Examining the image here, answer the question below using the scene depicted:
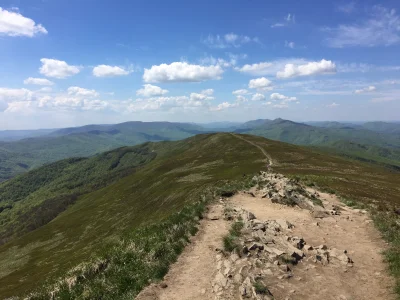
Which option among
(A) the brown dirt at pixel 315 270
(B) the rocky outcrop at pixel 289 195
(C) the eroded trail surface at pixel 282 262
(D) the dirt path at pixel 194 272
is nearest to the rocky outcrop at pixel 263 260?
(C) the eroded trail surface at pixel 282 262

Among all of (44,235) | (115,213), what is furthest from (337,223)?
(44,235)

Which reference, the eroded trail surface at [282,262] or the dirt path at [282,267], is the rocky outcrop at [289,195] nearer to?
the eroded trail surface at [282,262]

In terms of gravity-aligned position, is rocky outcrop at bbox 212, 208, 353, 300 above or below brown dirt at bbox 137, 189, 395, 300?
above

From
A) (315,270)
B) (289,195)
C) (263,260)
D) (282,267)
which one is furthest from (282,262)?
(289,195)

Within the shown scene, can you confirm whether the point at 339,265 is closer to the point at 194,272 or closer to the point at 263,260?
the point at 263,260

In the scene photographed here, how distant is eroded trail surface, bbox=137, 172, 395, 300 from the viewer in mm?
16000

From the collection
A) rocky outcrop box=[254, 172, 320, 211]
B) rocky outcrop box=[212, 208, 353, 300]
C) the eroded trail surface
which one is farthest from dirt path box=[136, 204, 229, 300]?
rocky outcrop box=[254, 172, 320, 211]

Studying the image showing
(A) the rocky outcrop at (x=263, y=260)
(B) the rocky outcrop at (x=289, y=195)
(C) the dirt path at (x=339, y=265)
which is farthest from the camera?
(B) the rocky outcrop at (x=289, y=195)

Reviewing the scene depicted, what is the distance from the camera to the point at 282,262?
19.0 metres

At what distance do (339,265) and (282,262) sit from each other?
4.52 m

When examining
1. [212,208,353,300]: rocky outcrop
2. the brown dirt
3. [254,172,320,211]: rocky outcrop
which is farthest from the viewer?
[254,172,320,211]: rocky outcrop

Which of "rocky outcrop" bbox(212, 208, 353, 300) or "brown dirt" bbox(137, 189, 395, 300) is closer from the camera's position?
"rocky outcrop" bbox(212, 208, 353, 300)

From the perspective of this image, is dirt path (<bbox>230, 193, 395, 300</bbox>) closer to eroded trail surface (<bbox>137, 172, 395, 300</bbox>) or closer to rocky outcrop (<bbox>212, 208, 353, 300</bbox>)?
eroded trail surface (<bbox>137, 172, 395, 300</bbox>)

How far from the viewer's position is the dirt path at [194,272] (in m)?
15.9
